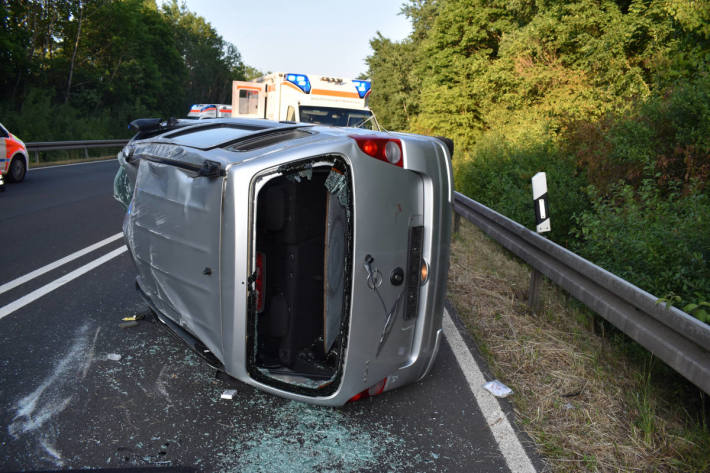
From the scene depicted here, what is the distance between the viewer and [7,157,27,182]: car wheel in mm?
13398

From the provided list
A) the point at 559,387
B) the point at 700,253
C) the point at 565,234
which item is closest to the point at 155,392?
the point at 559,387

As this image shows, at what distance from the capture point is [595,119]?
12391mm

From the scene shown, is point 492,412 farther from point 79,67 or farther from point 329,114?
point 79,67

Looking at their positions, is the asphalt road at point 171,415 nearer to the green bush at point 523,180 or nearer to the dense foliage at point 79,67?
the green bush at point 523,180

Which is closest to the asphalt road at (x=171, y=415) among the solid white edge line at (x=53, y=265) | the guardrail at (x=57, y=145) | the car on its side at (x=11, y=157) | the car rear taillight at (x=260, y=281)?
the solid white edge line at (x=53, y=265)

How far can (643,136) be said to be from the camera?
24.5 ft

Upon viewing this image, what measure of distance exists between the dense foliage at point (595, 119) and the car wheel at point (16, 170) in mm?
11019

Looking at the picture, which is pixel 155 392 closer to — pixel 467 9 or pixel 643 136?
pixel 643 136

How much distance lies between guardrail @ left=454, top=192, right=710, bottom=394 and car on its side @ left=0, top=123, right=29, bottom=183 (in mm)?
12236

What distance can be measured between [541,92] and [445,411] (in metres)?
15.2

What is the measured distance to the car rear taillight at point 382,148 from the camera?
125 inches

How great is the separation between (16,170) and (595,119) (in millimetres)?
13868

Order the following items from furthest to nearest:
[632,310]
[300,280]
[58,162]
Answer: [58,162] → [632,310] → [300,280]

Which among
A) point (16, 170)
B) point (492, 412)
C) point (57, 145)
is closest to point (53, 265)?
point (492, 412)
